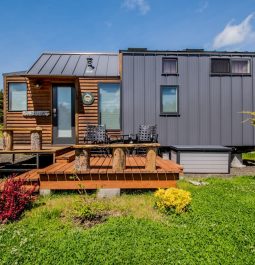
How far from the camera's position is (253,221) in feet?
14.1

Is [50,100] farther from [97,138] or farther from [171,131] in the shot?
[171,131]

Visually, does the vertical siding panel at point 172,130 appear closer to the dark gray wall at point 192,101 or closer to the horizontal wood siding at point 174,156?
the dark gray wall at point 192,101

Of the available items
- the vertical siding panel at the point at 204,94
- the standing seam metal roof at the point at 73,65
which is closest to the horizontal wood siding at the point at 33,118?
the standing seam metal roof at the point at 73,65

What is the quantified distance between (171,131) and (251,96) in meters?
3.91

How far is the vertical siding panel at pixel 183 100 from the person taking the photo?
1069 centimetres

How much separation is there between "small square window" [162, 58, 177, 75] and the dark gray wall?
0.21m

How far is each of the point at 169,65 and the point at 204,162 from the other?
452 cm

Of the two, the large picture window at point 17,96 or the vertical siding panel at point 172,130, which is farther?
the large picture window at point 17,96

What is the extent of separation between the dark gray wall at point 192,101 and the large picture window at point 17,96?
14.3 feet

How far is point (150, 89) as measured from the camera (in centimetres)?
1075

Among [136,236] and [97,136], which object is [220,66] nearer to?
[97,136]

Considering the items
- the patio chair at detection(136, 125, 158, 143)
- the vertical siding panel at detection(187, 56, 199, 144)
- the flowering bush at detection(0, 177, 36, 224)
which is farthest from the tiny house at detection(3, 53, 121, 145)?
the flowering bush at detection(0, 177, 36, 224)

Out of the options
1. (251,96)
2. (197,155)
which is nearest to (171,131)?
(197,155)

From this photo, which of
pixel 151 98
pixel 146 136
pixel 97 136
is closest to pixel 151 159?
Answer: pixel 146 136
